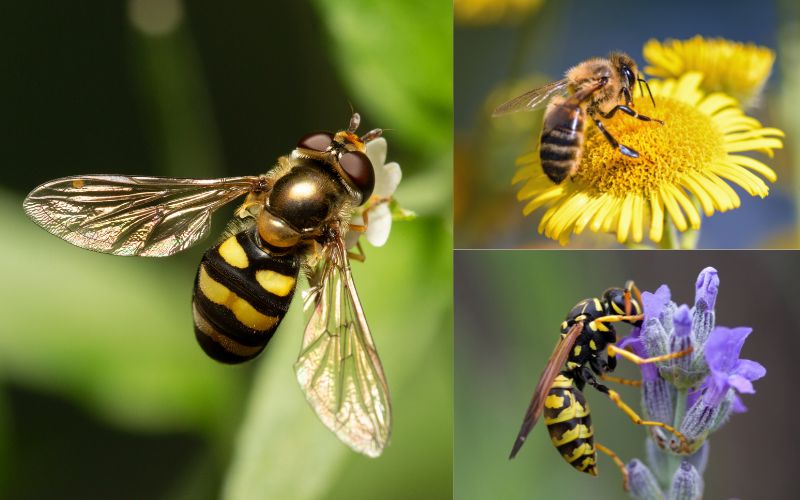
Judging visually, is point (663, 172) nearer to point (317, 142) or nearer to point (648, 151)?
point (648, 151)

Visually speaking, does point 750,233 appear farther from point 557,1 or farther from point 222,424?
point 222,424

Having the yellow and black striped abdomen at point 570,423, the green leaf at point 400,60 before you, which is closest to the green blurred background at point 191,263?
the green leaf at point 400,60

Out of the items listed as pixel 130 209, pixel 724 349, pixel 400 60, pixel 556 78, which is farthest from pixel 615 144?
pixel 130 209

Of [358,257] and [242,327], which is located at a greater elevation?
[358,257]

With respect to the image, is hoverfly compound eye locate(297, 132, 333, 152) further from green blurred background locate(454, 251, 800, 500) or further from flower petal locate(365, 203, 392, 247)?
green blurred background locate(454, 251, 800, 500)

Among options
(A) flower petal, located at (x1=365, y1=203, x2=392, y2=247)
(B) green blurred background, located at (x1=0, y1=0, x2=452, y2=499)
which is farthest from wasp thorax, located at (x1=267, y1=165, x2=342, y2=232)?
(B) green blurred background, located at (x1=0, y1=0, x2=452, y2=499)

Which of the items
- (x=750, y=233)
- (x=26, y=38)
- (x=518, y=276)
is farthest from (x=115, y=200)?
(x=750, y=233)
